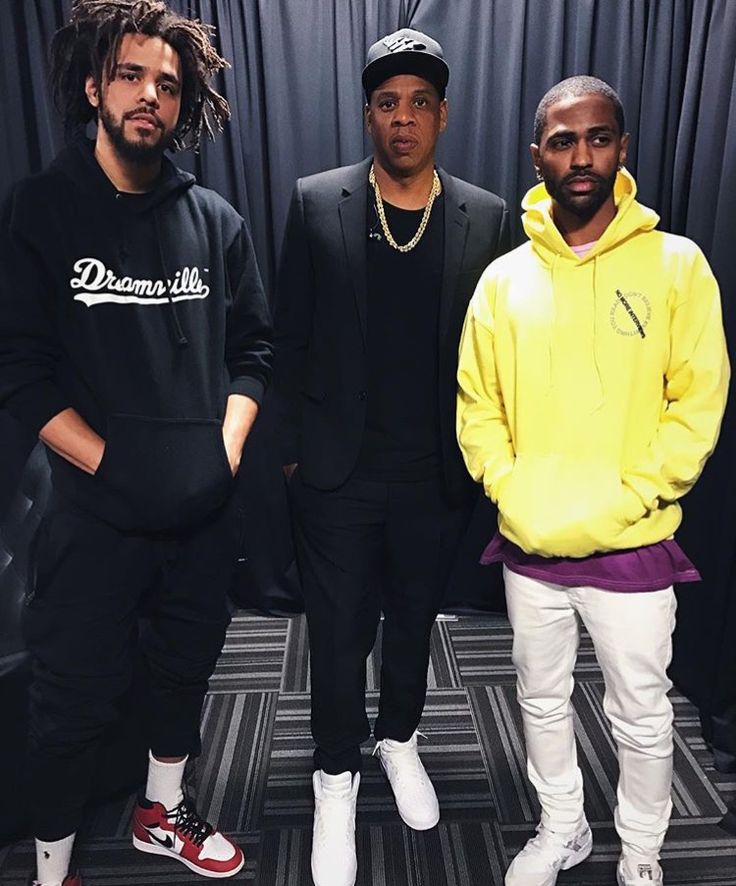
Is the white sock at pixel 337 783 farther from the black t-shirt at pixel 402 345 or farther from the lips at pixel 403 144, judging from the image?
the lips at pixel 403 144

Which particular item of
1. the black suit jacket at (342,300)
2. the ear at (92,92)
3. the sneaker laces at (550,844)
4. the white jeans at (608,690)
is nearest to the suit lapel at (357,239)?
the black suit jacket at (342,300)

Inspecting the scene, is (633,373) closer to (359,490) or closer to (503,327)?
(503,327)

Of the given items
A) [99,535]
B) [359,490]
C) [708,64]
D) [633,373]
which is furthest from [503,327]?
[708,64]

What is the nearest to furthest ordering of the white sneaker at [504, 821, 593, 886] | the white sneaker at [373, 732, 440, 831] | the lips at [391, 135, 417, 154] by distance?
the lips at [391, 135, 417, 154] < the white sneaker at [504, 821, 593, 886] < the white sneaker at [373, 732, 440, 831]

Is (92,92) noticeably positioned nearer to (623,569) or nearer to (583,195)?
(583,195)

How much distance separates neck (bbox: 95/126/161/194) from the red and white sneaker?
1308mm

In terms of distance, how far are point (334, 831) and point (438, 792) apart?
0.36 meters

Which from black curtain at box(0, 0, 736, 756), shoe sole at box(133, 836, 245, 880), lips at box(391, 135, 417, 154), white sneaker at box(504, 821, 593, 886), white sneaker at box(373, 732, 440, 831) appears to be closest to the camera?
lips at box(391, 135, 417, 154)

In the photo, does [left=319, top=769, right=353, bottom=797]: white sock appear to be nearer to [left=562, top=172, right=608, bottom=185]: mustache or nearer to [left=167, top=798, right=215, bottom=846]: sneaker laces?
[left=167, top=798, right=215, bottom=846]: sneaker laces

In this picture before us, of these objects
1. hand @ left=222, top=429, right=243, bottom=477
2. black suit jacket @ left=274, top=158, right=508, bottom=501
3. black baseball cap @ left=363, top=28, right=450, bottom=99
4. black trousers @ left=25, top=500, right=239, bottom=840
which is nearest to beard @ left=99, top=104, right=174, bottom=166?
black suit jacket @ left=274, top=158, right=508, bottom=501

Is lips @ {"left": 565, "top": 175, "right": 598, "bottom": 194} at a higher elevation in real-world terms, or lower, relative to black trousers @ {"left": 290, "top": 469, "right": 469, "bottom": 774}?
higher

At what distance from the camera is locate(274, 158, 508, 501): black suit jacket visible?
1511 mm

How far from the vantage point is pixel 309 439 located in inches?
62.7

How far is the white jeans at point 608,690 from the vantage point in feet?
4.62
